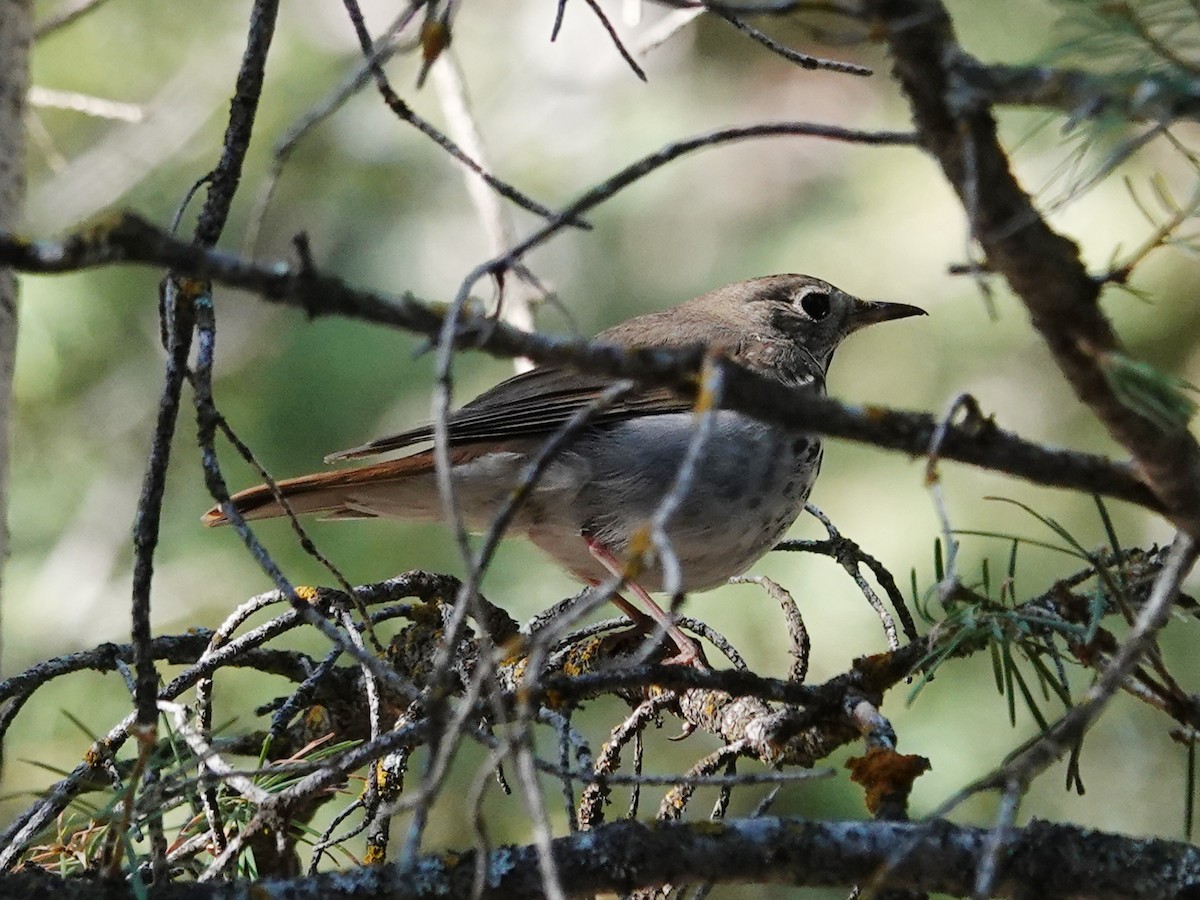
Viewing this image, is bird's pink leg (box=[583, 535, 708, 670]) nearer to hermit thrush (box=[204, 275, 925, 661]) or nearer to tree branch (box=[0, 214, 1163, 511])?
hermit thrush (box=[204, 275, 925, 661])

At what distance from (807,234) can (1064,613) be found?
4.13 metres

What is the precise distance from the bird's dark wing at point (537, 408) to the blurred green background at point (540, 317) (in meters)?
1.11

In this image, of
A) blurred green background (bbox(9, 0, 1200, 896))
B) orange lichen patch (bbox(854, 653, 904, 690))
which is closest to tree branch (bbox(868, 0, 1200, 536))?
orange lichen patch (bbox(854, 653, 904, 690))

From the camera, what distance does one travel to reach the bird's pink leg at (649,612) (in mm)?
3600

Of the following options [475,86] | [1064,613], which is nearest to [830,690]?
[1064,613]

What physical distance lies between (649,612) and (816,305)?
5.05 ft

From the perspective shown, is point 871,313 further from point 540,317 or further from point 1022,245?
point 1022,245

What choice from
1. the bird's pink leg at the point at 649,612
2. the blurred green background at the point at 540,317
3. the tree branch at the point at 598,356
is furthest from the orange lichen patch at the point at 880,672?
the blurred green background at the point at 540,317

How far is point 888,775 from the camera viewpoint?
2.16 meters

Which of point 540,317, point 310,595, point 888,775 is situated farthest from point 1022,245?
point 540,317

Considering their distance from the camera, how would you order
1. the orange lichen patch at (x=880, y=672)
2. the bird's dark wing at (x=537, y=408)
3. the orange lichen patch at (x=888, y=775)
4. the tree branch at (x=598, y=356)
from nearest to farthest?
1. the tree branch at (x=598, y=356)
2. the orange lichen patch at (x=888, y=775)
3. the orange lichen patch at (x=880, y=672)
4. the bird's dark wing at (x=537, y=408)

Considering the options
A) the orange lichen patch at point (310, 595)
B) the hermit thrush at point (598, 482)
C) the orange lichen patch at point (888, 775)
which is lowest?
the orange lichen patch at point (888, 775)

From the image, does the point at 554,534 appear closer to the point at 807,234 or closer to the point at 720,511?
the point at 720,511

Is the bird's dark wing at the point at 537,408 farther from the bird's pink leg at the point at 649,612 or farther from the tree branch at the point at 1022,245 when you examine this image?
the tree branch at the point at 1022,245
